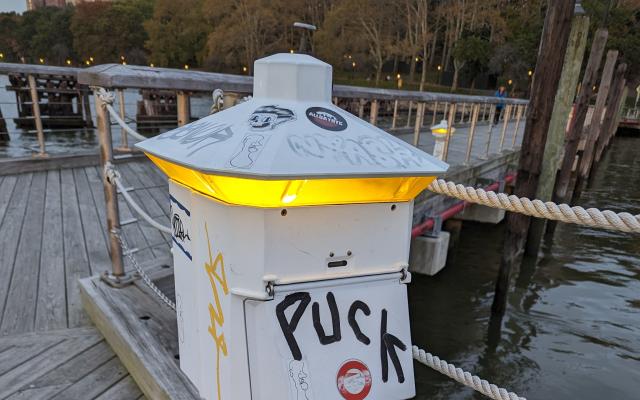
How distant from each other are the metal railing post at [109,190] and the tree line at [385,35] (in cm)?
2734

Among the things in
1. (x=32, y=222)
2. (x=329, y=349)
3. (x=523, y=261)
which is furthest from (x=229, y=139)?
(x=523, y=261)

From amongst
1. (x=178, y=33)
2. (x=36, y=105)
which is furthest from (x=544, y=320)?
(x=178, y=33)

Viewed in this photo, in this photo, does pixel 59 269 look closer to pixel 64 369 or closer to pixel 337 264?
pixel 64 369

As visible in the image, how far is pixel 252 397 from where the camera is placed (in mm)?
1287

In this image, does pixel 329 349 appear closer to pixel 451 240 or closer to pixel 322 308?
pixel 322 308

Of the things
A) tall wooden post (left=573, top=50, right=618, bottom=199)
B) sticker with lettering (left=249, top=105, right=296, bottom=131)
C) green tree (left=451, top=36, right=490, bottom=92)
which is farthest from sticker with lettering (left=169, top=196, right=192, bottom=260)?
green tree (left=451, top=36, right=490, bottom=92)

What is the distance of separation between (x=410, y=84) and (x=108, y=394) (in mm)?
41154

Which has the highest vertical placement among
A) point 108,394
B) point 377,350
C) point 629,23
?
point 629,23

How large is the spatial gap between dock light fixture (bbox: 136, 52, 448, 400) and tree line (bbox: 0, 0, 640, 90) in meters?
28.6

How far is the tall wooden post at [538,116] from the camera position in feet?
17.2

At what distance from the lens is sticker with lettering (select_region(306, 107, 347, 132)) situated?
133cm

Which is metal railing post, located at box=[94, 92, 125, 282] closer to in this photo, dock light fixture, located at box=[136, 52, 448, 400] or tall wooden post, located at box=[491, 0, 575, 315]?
dock light fixture, located at box=[136, 52, 448, 400]

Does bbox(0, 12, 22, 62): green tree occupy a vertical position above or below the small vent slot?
above

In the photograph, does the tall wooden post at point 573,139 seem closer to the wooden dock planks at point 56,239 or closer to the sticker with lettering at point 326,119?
the wooden dock planks at point 56,239
